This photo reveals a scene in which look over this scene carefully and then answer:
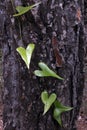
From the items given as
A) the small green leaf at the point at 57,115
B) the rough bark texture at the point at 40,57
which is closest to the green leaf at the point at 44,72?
the rough bark texture at the point at 40,57

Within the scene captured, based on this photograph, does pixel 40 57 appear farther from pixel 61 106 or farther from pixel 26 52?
pixel 61 106

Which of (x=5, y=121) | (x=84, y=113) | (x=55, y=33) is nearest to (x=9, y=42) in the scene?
(x=55, y=33)

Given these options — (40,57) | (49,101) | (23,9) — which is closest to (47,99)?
(49,101)

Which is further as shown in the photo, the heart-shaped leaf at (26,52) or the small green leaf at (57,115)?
the small green leaf at (57,115)

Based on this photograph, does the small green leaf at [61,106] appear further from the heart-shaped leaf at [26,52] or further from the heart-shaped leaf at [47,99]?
the heart-shaped leaf at [26,52]

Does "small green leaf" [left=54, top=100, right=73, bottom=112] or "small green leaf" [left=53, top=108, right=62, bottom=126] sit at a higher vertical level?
"small green leaf" [left=54, top=100, right=73, bottom=112]

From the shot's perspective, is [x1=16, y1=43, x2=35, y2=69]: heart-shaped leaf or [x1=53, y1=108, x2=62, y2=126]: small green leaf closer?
[x1=16, y1=43, x2=35, y2=69]: heart-shaped leaf

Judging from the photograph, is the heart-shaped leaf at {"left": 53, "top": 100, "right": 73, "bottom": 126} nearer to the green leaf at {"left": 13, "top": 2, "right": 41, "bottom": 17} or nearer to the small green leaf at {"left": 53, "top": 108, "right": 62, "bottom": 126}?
the small green leaf at {"left": 53, "top": 108, "right": 62, "bottom": 126}

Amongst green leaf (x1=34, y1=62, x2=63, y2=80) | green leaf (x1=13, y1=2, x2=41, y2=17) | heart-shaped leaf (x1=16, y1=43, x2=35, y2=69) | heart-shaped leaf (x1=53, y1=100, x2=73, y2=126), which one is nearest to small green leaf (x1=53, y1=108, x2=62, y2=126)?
heart-shaped leaf (x1=53, y1=100, x2=73, y2=126)

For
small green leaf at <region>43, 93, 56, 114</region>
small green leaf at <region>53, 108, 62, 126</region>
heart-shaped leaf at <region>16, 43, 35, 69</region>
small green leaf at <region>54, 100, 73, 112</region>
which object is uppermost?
heart-shaped leaf at <region>16, 43, 35, 69</region>

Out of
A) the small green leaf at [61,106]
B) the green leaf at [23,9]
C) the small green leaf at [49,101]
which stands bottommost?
the small green leaf at [61,106]
